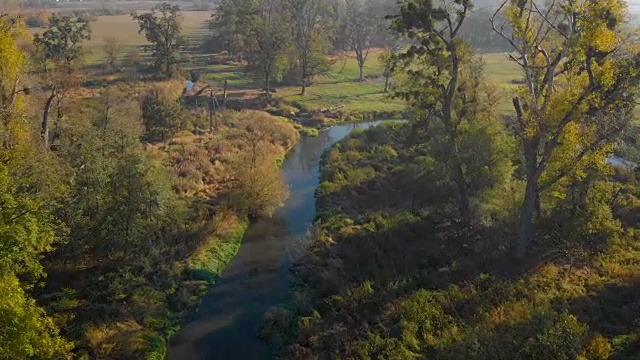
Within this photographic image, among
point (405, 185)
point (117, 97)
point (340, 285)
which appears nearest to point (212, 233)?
point (340, 285)

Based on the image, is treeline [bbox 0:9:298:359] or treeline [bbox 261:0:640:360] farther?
treeline [bbox 261:0:640:360]

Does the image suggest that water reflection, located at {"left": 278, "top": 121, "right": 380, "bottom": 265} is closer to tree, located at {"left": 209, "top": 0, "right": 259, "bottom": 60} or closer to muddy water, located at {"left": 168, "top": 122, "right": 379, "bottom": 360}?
muddy water, located at {"left": 168, "top": 122, "right": 379, "bottom": 360}

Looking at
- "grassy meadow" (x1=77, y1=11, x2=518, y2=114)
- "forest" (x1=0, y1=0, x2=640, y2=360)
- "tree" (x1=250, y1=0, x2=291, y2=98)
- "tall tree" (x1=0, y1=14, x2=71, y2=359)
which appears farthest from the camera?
"grassy meadow" (x1=77, y1=11, x2=518, y2=114)

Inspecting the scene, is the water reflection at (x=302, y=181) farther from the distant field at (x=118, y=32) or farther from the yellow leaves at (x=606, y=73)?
the distant field at (x=118, y=32)

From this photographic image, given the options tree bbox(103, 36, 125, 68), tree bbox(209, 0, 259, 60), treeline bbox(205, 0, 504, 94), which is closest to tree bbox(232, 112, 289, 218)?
treeline bbox(205, 0, 504, 94)

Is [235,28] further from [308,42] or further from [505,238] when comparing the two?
[505,238]

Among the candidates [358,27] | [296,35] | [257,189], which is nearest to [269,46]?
[296,35]

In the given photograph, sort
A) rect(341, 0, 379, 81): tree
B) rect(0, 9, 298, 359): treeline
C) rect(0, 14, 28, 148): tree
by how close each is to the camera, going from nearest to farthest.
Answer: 1. rect(0, 9, 298, 359): treeline
2. rect(0, 14, 28, 148): tree
3. rect(341, 0, 379, 81): tree

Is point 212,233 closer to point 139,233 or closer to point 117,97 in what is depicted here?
point 139,233
